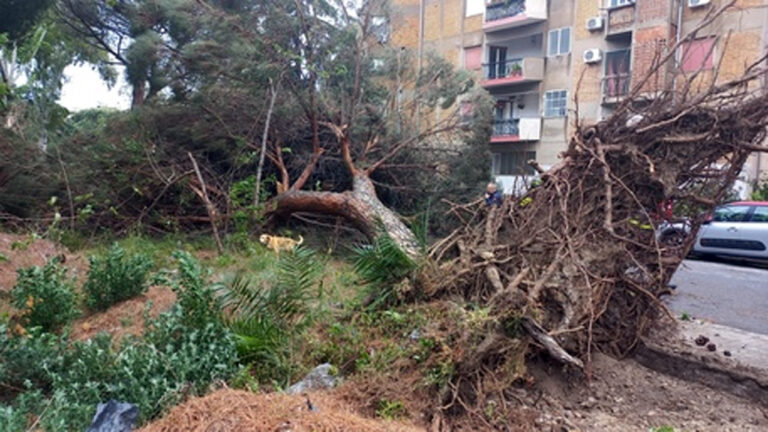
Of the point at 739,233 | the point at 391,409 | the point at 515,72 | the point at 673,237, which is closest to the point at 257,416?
the point at 391,409

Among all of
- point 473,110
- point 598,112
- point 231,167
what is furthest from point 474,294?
point 598,112

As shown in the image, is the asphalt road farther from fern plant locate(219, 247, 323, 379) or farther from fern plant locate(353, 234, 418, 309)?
fern plant locate(219, 247, 323, 379)

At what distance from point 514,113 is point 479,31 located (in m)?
4.07

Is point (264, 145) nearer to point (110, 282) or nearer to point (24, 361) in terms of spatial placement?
point (110, 282)

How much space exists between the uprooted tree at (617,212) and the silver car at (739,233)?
7967mm

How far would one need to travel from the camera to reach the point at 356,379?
4211mm

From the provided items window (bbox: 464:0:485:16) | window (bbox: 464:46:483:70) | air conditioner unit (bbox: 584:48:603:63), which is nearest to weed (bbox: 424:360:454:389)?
air conditioner unit (bbox: 584:48:603:63)

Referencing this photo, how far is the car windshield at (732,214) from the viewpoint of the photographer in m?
13.3

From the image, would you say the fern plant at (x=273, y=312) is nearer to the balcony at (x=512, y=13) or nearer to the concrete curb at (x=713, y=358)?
the concrete curb at (x=713, y=358)

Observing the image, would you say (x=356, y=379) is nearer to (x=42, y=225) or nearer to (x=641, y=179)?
(x=641, y=179)

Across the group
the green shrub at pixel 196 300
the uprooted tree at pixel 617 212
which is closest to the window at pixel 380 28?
the uprooted tree at pixel 617 212

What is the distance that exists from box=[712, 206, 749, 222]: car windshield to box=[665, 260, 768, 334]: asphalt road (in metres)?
0.95

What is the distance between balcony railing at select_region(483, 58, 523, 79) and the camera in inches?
1011

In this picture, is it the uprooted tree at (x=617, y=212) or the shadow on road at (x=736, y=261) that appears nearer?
the uprooted tree at (x=617, y=212)
